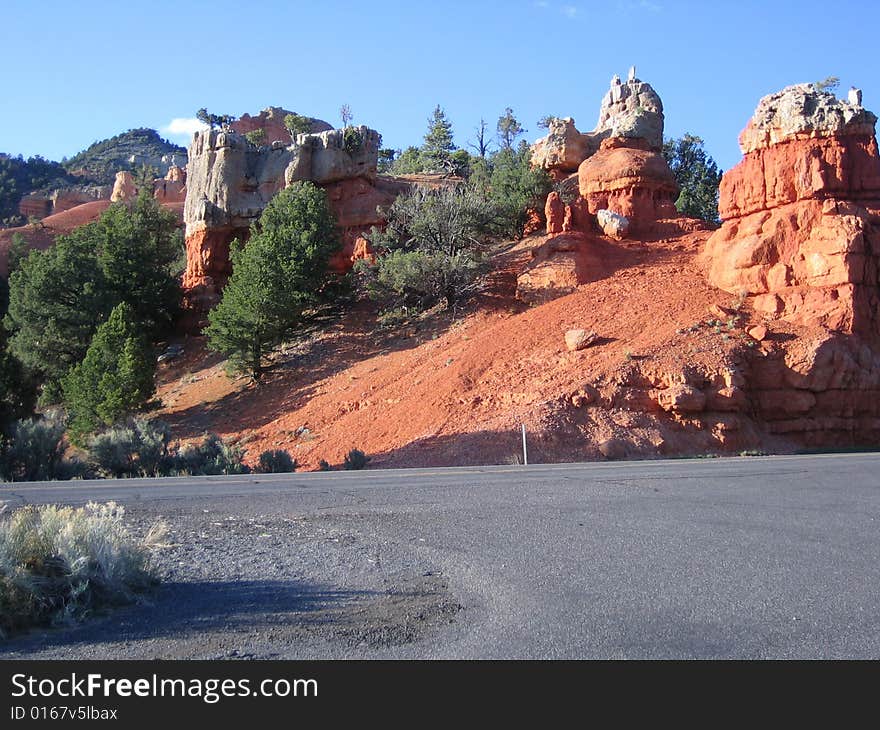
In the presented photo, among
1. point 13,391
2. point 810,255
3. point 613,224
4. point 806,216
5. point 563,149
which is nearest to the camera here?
point 810,255

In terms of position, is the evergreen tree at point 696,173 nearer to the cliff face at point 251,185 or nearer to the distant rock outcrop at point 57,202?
the cliff face at point 251,185

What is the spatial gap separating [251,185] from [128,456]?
2809 cm

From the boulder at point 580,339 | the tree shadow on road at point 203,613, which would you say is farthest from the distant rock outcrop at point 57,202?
the tree shadow on road at point 203,613

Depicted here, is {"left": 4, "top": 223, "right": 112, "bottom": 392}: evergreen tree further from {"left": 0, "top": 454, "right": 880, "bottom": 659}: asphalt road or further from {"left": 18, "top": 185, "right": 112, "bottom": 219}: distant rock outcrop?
{"left": 18, "top": 185, "right": 112, "bottom": 219}: distant rock outcrop

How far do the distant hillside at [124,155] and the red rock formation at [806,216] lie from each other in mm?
96999

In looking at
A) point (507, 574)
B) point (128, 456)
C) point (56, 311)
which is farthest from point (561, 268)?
point (507, 574)

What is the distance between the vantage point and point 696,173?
5716cm

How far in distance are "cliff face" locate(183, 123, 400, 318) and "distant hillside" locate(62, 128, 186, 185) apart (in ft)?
226

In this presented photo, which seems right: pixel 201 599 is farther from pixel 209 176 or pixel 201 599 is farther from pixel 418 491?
pixel 209 176

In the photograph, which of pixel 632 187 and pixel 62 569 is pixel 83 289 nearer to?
pixel 632 187

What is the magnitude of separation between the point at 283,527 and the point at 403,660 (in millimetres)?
5357

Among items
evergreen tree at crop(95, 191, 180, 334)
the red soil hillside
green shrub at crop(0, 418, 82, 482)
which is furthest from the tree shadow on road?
evergreen tree at crop(95, 191, 180, 334)

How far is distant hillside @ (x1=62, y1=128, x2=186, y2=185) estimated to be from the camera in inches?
4704

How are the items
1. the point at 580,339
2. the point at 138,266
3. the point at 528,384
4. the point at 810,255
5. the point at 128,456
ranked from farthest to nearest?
1. the point at 138,266
2. the point at 810,255
3. the point at 580,339
4. the point at 528,384
5. the point at 128,456
